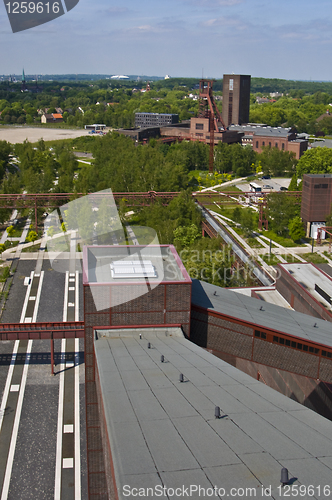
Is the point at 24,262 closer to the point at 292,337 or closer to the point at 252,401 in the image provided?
the point at 292,337

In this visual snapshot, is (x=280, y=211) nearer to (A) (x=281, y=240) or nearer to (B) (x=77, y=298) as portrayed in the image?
(A) (x=281, y=240)

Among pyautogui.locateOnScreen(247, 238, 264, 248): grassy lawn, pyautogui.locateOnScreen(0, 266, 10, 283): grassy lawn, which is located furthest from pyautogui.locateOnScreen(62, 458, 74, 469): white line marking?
pyautogui.locateOnScreen(247, 238, 264, 248): grassy lawn

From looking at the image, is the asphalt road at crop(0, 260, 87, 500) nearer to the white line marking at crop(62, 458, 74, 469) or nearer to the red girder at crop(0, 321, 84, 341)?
the white line marking at crop(62, 458, 74, 469)

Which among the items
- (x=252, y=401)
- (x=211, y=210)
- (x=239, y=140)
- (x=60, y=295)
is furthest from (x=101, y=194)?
(x=239, y=140)

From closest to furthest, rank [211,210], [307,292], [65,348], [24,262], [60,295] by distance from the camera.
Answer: [307,292]
[65,348]
[60,295]
[24,262]
[211,210]

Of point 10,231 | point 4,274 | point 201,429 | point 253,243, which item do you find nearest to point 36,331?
point 201,429

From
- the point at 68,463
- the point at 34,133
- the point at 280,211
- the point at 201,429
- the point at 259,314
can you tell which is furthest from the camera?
the point at 34,133

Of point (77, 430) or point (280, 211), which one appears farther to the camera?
point (280, 211)

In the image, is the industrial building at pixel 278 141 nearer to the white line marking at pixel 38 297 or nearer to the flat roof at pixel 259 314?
the white line marking at pixel 38 297
